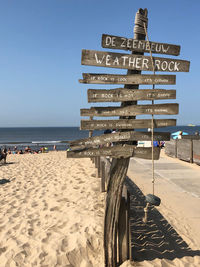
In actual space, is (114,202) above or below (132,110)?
below

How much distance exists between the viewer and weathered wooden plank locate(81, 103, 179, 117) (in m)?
2.85

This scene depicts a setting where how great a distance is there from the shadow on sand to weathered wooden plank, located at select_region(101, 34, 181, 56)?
3190 millimetres

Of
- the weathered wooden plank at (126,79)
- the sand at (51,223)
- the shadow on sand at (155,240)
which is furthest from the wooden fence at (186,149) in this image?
the weathered wooden plank at (126,79)

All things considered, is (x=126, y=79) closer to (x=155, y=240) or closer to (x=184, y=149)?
(x=155, y=240)

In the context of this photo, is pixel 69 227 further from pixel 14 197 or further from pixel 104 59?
pixel 104 59

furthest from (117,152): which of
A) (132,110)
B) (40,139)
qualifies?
(40,139)

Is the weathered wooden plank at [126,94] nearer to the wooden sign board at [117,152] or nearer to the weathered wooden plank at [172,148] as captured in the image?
the wooden sign board at [117,152]

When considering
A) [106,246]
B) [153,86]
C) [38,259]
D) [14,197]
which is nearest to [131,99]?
[153,86]

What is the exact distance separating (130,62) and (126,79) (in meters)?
0.23

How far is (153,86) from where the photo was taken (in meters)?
2.99

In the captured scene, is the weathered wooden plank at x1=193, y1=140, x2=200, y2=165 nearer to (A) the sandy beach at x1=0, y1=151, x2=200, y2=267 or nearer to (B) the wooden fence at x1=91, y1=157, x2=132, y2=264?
(A) the sandy beach at x1=0, y1=151, x2=200, y2=267

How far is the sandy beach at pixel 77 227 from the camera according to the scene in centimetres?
369

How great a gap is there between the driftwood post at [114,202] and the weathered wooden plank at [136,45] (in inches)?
4.7

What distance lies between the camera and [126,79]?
9.57 ft
